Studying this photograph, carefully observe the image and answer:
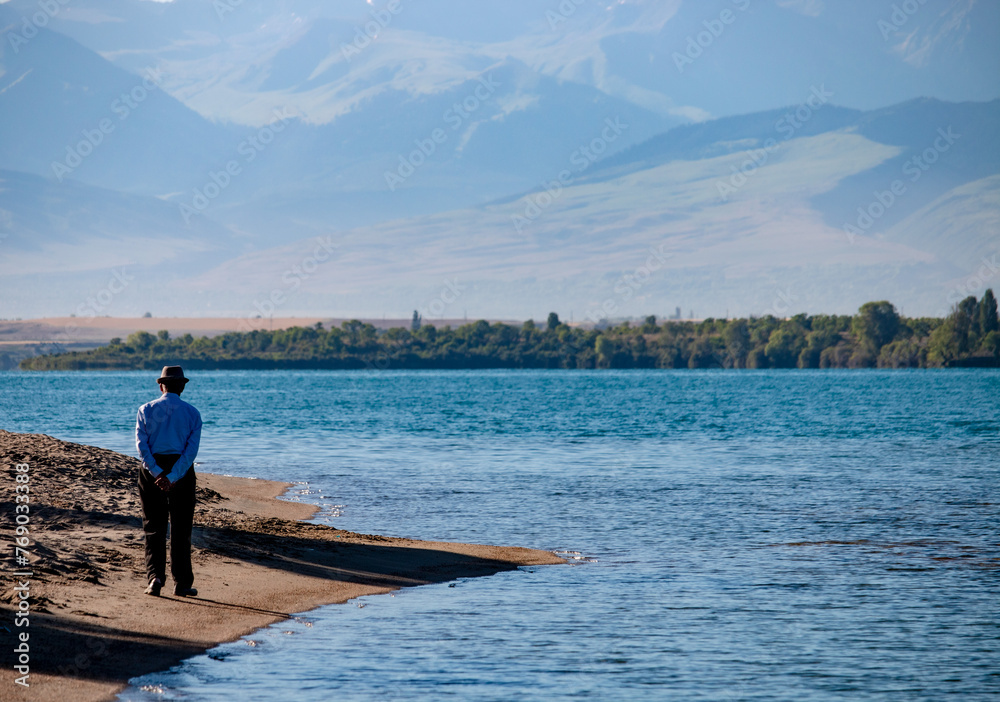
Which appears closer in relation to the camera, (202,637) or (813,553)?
(202,637)

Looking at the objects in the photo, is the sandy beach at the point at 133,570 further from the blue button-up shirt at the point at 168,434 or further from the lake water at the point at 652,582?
the blue button-up shirt at the point at 168,434

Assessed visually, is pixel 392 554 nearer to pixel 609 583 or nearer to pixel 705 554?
pixel 609 583

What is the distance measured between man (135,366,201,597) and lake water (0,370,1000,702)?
1.95 metres

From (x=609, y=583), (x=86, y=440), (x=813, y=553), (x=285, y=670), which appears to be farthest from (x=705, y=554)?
(x=86, y=440)

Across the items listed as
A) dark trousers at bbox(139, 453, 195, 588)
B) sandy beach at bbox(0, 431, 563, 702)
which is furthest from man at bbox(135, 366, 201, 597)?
sandy beach at bbox(0, 431, 563, 702)

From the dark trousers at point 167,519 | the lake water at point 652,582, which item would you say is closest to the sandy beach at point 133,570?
the dark trousers at point 167,519

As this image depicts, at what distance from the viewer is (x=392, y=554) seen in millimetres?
20891

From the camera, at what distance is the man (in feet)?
45.9

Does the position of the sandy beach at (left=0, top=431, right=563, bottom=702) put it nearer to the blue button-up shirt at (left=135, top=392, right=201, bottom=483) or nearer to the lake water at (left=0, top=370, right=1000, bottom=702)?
the lake water at (left=0, top=370, right=1000, bottom=702)

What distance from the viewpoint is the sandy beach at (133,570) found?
1247 centimetres

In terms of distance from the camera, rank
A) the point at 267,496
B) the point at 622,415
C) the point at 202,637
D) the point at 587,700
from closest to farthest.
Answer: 1. the point at 587,700
2. the point at 202,637
3. the point at 267,496
4. the point at 622,415

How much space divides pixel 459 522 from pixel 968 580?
11868mm

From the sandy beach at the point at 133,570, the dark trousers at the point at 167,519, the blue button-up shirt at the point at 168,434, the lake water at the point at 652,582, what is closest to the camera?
the sandy beach at the point at 133,570

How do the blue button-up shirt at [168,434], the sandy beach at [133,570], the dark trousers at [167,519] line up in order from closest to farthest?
the sandy beach at [133,570] < the blue button-up shirt at [168,434] < the dark trousers at [167,519]
